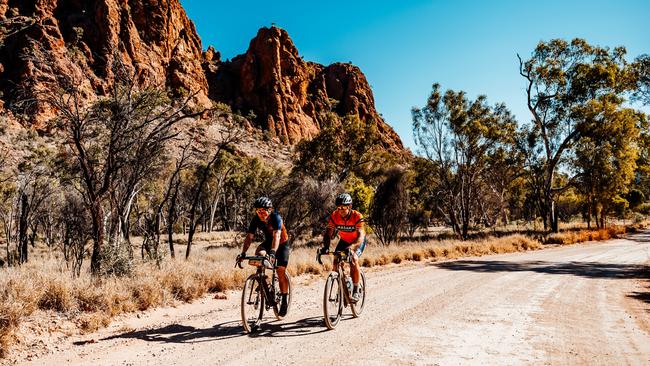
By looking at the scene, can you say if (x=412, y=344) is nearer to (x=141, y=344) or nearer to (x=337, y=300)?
(x=337, y=300)

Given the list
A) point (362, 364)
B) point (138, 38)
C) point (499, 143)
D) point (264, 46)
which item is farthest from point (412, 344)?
point (264, 46)

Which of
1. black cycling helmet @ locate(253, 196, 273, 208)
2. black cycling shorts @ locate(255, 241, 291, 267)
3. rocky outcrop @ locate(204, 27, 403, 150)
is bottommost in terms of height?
black cycling shorts @ locate(255, 241, 291, 267)

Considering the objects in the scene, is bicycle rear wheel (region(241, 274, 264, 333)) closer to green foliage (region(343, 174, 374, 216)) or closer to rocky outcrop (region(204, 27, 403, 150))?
green foliage (region(343, 174, 374, 216))

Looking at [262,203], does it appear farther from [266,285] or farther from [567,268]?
[567,268]

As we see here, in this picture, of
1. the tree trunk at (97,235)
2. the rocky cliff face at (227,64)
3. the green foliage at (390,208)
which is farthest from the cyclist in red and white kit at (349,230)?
the rocky cliff face at (227,64)

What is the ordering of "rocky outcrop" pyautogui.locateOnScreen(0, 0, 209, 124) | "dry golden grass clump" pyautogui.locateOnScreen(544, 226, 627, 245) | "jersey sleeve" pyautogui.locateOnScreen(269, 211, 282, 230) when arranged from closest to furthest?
"jersey sleeve" pyautogui.locateOnScreen(269, 211, 282, 230), "dry golden grass clump" pyautogui.locateOnScreen(544, 226, 627, 245), "rocky outcrop" pyautogui.locateOnScreen(0, 0, 209, 124)

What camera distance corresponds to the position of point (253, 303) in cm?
598

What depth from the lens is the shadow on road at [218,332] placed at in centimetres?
566

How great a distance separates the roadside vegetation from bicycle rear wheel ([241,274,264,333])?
100 inches

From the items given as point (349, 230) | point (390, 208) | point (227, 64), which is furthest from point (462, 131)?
point (227, 64)

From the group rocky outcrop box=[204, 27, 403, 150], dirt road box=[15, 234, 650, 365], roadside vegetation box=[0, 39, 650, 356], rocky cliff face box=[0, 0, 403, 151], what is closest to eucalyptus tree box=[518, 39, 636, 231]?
roadside vegetation box=[0, 39, 650, 356]

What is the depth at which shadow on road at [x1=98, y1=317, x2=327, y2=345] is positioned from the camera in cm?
566

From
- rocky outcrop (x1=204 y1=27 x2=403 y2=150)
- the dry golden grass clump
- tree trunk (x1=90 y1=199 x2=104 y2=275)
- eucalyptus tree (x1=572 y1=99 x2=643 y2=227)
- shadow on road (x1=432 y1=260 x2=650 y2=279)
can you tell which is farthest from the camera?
rocky outcrop (x1=204 y1=27 x2=403 y2=150)

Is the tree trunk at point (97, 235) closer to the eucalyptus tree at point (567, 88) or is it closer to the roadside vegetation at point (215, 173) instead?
the roadside vegetation at point (215, 173)
